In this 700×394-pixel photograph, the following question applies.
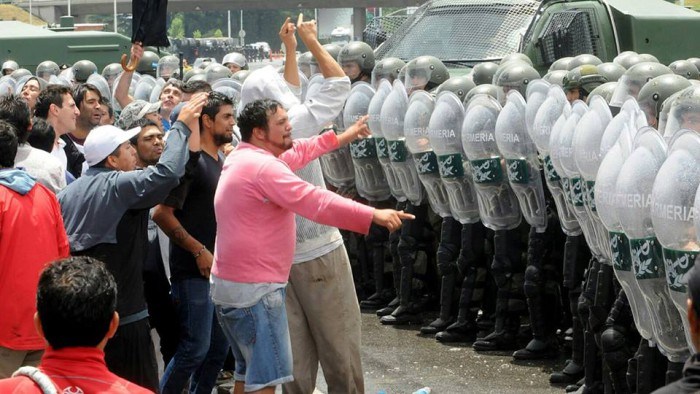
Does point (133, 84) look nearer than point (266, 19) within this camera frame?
Yes

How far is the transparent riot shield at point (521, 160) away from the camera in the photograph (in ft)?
30.5

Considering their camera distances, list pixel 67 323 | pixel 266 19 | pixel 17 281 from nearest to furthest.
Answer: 1. pixel 67 323
2. pixel 17 281
3. pixel 266 19

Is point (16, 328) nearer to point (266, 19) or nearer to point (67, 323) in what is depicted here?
point (67, 323)

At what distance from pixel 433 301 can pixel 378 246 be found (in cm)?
63

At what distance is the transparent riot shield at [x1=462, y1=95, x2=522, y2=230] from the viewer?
9.59 meters

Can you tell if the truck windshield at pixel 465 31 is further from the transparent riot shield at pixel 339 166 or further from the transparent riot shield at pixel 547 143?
the transparent riot shield at pixel 547 143

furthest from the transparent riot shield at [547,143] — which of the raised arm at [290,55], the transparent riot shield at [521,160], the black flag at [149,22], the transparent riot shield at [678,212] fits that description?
the black flag at [149,22]

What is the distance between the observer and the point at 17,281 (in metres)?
6.09

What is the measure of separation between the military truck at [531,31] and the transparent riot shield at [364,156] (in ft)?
8.57

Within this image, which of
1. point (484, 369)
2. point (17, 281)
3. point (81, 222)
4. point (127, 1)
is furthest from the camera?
point (127, 1)

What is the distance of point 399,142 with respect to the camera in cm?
1082

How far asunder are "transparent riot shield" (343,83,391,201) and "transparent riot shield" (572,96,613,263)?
3477mm

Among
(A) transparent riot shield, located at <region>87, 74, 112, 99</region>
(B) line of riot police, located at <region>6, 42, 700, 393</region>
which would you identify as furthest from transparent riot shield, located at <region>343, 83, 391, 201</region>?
(A) transparent riot shield, located at <region>87, 74, 112, 99</region>

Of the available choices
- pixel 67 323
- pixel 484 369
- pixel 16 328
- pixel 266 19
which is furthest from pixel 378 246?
pixel 266 19
